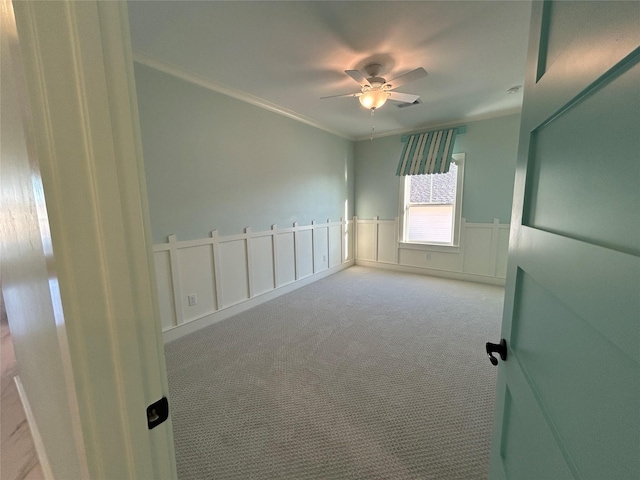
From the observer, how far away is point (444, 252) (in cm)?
452

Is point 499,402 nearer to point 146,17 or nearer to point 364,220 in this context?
point 146,17

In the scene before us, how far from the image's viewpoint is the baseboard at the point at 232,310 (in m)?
2.59

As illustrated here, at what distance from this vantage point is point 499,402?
923 mm

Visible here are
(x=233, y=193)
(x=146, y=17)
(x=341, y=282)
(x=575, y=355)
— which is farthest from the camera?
(x=341, y=282)

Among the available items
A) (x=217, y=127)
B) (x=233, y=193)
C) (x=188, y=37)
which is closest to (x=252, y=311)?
(x=233, y=193)

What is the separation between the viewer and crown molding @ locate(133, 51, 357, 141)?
7.36ft

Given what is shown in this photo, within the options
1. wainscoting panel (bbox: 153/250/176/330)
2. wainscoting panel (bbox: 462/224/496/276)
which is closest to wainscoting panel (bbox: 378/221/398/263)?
wainscoting panel (bbox: 462/224/496/276)

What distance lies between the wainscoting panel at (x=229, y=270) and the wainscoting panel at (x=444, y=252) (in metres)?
1.12

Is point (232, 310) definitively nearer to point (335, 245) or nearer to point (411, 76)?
point (335, 245)

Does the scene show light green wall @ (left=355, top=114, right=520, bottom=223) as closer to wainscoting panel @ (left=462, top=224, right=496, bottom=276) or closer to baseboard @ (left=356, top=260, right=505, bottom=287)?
wainscoting panel @ (left=462, top=224, right=496, bottom=276)

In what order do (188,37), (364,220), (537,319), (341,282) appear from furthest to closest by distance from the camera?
1. (364,220)
2. (341,282)
3. (188,37)
4. (537,319)

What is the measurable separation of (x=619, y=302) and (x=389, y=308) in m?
3.07

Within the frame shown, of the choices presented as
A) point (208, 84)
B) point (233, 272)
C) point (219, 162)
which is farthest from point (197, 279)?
point (208, 84)

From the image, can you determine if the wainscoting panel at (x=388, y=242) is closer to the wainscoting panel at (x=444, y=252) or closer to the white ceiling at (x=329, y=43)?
the wainscoting panel at (x=444, y=252)
